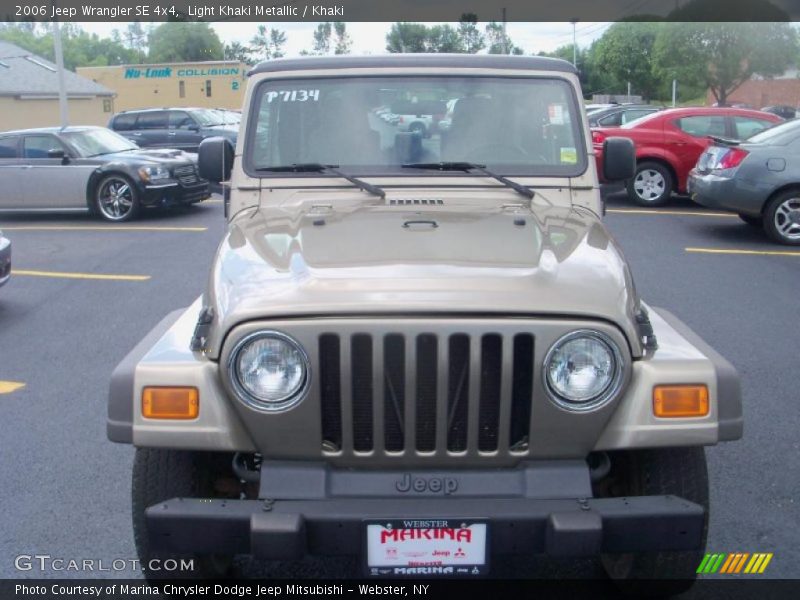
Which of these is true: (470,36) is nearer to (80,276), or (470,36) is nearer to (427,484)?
(80,276)

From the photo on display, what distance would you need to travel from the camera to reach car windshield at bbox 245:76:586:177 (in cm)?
443

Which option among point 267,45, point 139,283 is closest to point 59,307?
point 139,283

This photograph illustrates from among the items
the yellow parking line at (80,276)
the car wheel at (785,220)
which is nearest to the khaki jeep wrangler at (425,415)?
the yellow parking line at (80,276)

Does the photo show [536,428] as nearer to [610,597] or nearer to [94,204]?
[610,597]

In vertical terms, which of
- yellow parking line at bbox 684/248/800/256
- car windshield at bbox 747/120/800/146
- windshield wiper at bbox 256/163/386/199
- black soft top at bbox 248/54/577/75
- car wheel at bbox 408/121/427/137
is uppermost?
black soft top at bbox 248/54/577/75

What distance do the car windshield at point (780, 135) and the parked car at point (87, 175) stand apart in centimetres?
752

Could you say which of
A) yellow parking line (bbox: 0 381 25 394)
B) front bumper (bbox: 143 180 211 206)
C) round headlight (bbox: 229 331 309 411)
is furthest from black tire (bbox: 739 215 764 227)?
round headlight (bbox: 229 331 309 411)

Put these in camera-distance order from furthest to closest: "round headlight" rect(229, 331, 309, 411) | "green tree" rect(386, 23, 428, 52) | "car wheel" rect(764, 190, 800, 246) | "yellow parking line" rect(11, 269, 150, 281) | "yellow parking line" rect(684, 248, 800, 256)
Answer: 1. "green tree" rect(386, 23, 428, 52)
2. "car wheel" rect(764, 190, 800, 246)
3. "yellow parking line" rect(684, 248, 800, 256)
4. "yellow parking line" rect(11, 269, 150, 281)
5. "round headlight" rect(229, 331, 309, 411)

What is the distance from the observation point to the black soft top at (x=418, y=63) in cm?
459

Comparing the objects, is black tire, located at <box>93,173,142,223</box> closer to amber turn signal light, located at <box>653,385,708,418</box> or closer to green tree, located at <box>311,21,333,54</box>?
amber turn signal light, located at <box>653,385,708,418</box>

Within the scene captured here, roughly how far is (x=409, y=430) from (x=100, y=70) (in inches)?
1899

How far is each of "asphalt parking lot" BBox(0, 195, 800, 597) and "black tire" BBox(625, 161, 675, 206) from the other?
43 centimetres

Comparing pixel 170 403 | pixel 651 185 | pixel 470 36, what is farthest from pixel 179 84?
pixel 170 403

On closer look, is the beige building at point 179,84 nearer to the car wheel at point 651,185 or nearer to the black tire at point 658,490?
the car wheel at point 651,185
